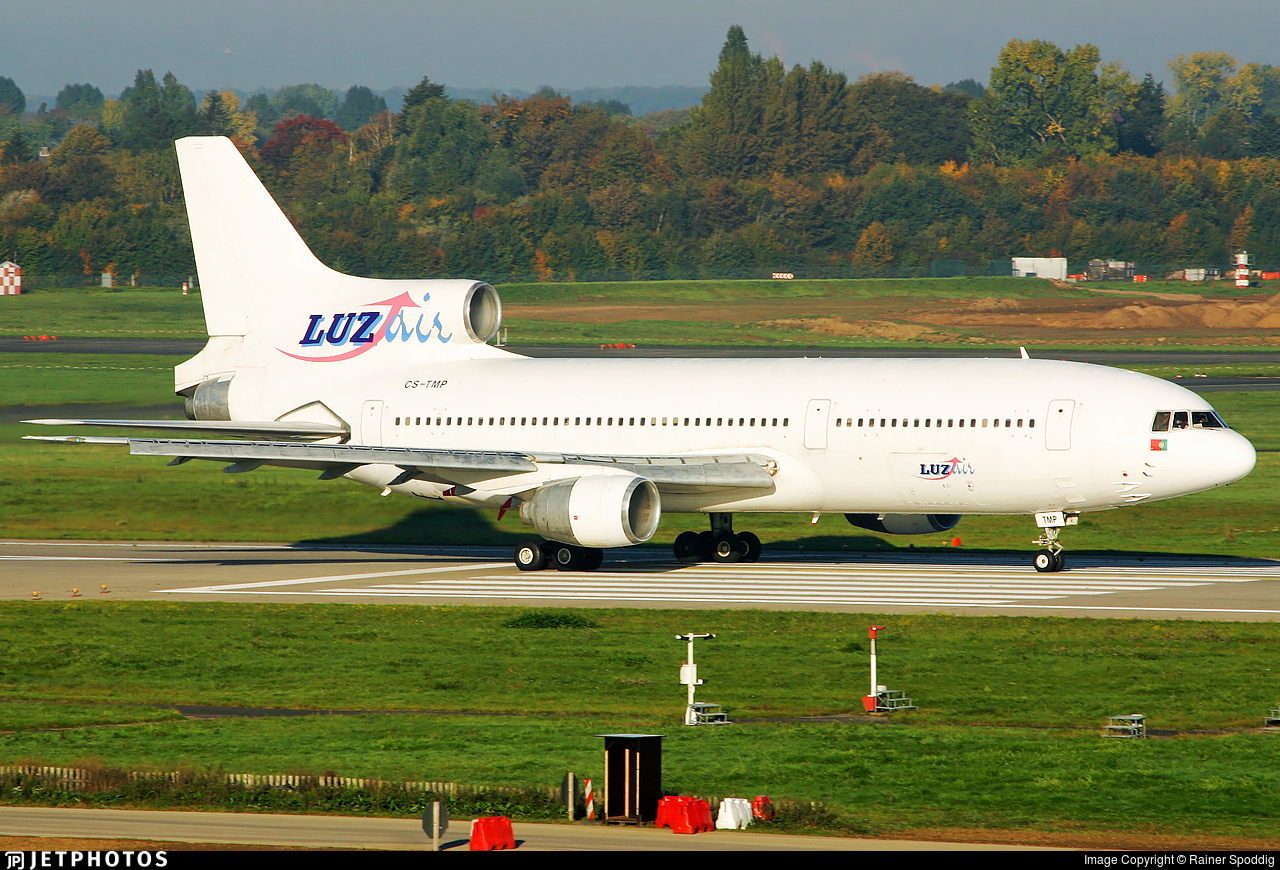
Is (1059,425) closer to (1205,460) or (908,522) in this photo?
(1205,460)

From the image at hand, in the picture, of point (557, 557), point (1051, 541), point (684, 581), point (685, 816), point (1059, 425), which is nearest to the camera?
point (685, 816)

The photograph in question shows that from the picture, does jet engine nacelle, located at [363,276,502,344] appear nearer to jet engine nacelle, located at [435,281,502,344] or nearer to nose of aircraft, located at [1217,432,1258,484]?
jet engine nacelle, located at [435,281,502,344]

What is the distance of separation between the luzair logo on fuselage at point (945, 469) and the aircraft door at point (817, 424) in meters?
2.59

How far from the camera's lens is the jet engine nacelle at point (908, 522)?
44.2 meters

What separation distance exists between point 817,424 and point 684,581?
5.15m

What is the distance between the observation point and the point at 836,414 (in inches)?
1636

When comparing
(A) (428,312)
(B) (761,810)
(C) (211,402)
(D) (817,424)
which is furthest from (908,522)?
(B) (761,810)

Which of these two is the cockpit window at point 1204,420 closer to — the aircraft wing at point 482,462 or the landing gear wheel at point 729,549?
the aircraft wing at point 482,462

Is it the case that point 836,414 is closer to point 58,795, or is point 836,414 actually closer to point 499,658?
point 499,658

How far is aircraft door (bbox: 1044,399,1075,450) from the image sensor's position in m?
39.4

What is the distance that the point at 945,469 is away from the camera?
40.2m

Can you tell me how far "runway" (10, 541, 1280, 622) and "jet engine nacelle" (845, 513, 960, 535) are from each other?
0.89m

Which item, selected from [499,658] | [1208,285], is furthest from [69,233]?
[499,658]

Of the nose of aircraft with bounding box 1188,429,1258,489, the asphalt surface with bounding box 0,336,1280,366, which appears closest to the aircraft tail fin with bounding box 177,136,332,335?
the nose of aircraft with bounding box 1188,429,1258,489
